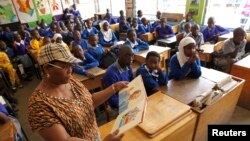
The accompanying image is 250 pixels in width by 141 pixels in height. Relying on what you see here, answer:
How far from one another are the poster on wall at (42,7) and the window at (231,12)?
24.1 feet

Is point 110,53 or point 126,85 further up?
point 126,85

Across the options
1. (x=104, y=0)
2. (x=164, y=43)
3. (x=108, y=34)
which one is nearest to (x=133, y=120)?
(x=164, y=43)

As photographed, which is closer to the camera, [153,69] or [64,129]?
[64,129]

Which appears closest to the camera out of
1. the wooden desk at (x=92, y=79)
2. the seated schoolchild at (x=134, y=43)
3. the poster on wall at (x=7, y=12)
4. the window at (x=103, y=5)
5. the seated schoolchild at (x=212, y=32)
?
the wooden desk at (x=92, y=79)

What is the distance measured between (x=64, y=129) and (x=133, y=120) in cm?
40

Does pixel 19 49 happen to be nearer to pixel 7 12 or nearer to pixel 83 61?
pixel 83 61

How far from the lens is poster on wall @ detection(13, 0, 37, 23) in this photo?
26.5 ft

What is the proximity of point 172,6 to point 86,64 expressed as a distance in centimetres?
508

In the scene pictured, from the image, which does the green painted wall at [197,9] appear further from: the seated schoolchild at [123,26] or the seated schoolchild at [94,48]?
the seated schoolchild at [94,48]

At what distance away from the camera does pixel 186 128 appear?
1.65 meters

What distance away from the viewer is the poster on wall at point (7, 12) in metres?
7.66

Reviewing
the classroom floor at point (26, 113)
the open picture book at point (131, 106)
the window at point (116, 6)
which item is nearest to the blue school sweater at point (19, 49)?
the classroom floor at point (26, 113)

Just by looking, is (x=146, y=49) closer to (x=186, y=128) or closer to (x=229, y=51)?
(x=229, y=51)

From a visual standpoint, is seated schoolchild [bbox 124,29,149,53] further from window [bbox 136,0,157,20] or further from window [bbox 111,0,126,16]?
window [bbox 111,0,126,16]
